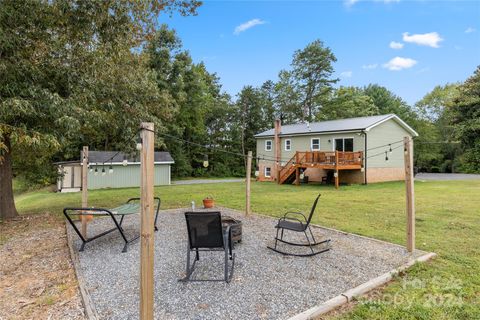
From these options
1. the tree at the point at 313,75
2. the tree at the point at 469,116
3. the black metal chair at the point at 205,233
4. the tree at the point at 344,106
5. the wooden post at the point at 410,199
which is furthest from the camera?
the tree at the point at 313,75

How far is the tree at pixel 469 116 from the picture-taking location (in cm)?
2033

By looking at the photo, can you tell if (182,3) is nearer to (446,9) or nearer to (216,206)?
(216,206)

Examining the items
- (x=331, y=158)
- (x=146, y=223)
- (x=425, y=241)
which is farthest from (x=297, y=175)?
(x=146, y=223)

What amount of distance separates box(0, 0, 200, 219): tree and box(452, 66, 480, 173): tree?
22.3 m

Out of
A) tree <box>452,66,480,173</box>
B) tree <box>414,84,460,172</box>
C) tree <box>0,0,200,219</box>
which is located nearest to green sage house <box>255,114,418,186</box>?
tree <box>452,66,480,173</box>

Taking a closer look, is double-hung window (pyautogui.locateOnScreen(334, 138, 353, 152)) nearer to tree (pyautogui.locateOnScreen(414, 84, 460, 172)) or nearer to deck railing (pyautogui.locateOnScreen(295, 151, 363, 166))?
deck railing (pyautogui.locateOnScreen(295, 151, 363, 166))

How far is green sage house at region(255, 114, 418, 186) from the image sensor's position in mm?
16625

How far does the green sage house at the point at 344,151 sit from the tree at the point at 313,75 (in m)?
11.6

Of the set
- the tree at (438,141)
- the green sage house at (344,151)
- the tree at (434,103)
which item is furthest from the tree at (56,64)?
the tree at (434,103)

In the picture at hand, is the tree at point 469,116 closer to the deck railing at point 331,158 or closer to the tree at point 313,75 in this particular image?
the deck railing at point 331,158

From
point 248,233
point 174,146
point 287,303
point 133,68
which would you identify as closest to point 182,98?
point 174,146

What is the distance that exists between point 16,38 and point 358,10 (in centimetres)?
1372

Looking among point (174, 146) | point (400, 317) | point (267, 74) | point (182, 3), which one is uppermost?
point (267, 74)

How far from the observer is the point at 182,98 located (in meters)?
24.1
